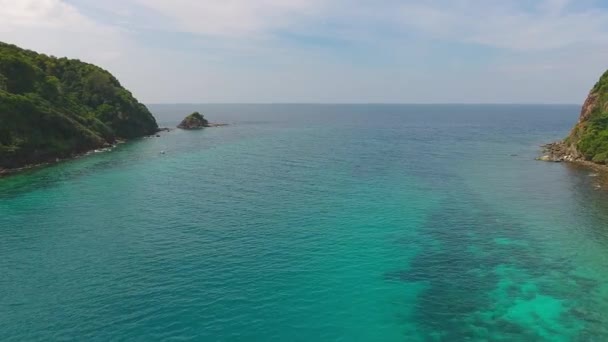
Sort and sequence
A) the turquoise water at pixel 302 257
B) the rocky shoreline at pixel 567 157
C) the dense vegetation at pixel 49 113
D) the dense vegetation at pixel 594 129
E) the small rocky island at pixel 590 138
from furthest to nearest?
the small rocky island at pixel 590 138
the dense vegetation at pixel 594 129
the rocky shoreline at pixel 567 157
the dense vegetation at pixel 49 113
the turquoise water at pixel 302 257

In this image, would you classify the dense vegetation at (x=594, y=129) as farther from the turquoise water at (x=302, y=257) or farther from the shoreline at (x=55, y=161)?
the shoreline at (x=55, y=161)

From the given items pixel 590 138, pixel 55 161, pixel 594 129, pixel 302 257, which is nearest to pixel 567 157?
pixel 590 138

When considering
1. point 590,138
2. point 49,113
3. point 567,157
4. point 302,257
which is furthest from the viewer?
point 49,113

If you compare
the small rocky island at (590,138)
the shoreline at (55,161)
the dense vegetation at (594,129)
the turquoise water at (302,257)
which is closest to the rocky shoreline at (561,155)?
the small rocky island at (590,138)

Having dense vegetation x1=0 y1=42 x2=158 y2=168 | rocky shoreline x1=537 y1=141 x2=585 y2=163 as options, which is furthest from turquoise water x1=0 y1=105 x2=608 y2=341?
rocky shoreline x1=537 y1=141 x2=585 y2=163

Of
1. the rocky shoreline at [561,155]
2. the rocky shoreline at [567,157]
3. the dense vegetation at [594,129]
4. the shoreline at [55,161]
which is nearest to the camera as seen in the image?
the shoreline at [55,161]

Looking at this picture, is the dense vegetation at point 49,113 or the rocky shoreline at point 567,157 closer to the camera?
the dense vegetation at point 49,113

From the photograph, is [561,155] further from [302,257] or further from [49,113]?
[49,113]

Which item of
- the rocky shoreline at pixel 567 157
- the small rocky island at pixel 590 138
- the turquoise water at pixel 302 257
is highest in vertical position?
the small rocky island at pixel 590 138
